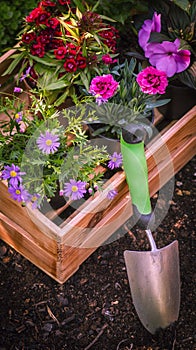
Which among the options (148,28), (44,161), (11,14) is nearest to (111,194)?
(44,161)

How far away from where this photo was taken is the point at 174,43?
2279 millimetres

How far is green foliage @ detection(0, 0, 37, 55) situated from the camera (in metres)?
2.57

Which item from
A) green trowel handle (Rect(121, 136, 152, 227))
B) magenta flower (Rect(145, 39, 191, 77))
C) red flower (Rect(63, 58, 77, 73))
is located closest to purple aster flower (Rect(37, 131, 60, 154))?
green trowel handle (Rect(121, 136, 152, 227))

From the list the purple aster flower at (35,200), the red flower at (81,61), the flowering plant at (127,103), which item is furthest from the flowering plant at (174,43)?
the purple aster flower at (35,200)

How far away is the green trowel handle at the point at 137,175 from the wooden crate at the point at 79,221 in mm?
98

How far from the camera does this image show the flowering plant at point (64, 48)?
7.13ft

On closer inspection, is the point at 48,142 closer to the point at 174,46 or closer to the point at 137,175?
the point at 137,175

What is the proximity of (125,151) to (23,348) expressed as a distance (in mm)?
792

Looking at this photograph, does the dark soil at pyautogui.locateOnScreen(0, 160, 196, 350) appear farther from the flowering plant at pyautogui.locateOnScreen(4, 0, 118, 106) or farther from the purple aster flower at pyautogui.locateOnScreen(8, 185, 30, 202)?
the flowering plant at pyautogui.locateOnScreen(4, 0, 118, 106)

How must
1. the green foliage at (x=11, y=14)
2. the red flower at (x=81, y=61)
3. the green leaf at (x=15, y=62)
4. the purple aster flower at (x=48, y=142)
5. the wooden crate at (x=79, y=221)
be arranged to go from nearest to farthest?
the purple aster flower at (x=48, y=142) → the wooden crate at (x=79, y=221) → the red flower at (x=81, y=61) → the green leaf at (x=15, y=62) → the green foliage at (x=11, y=14)

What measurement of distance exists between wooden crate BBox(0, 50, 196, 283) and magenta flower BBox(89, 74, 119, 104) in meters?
0.28

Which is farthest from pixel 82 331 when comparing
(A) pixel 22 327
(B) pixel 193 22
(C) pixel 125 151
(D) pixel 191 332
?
(B) pixel 193 22

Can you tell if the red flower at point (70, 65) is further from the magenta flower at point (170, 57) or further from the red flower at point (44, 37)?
the magenta flower at point (170, 57)

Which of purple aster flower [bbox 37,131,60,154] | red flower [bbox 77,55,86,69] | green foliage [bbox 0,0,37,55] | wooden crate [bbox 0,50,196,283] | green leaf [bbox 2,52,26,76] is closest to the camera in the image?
purple aster flower [bbox 37,131,60,154]
